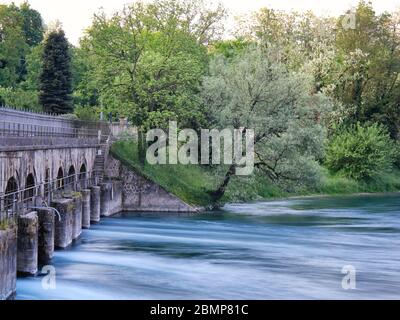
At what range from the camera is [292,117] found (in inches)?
2365

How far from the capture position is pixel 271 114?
6081cm

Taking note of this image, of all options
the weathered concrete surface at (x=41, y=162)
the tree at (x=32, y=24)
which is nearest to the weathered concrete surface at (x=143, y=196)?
the weathered concrete surface at (x=41, y=162)

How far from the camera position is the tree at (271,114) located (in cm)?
5966

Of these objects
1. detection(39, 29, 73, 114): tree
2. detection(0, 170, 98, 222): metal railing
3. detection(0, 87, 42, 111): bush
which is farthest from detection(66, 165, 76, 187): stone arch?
detection(0, 87, 42, 111): bush

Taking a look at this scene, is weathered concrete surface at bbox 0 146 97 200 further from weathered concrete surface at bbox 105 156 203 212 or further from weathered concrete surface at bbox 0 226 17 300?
weathered concrete surface at bbox 0 226 17 300

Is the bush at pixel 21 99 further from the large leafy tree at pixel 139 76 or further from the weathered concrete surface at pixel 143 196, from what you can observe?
the weathered concrete surface at pixel 143 196

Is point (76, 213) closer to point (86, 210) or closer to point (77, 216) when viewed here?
point (77, 216)

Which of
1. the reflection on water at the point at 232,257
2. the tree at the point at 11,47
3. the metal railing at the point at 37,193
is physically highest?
the tree at the point at 11,47

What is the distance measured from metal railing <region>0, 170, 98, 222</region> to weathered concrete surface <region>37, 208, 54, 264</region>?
817 mm

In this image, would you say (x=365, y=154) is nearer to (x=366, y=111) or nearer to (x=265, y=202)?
(x=366, y=111)

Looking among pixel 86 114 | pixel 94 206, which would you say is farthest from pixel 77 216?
pixel 86 114

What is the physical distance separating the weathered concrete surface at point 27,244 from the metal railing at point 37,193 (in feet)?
1.58

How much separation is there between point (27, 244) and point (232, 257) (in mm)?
11401

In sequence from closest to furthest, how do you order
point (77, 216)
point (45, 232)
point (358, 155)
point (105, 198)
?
1. point (45, 232)
2. point (77, 216)
3. point (105, 198)
4. point (358, 155)
